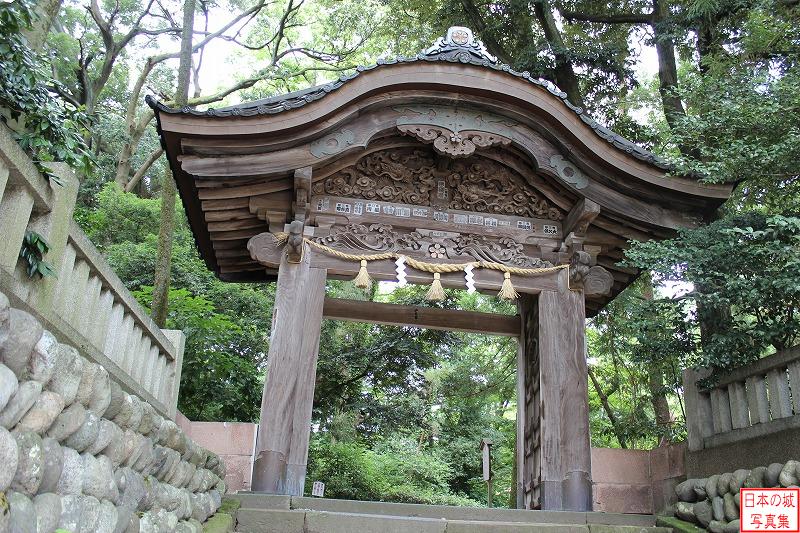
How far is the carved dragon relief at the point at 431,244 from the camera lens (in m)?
7.06

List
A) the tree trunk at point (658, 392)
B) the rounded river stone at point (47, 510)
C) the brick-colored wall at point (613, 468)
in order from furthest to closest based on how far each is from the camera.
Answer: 1. the tree trunk at point (658, 392)
2. the brick-colored wall at point (613, 468)
3. the rounded river stone at point (47, 510)

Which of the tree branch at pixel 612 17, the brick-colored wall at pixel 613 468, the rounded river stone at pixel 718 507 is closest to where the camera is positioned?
the rounded river stone at pixel 718 507

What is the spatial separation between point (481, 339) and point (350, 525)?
1264cm

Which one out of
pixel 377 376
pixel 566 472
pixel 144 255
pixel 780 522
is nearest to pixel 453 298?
pixel 377 376

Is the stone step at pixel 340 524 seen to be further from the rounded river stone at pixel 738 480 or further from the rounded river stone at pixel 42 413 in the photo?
the rounded river stone at pixel 42 413

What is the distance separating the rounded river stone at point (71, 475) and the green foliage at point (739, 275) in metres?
4.66

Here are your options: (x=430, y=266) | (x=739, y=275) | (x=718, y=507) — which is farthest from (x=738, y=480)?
(x=430, y=266)

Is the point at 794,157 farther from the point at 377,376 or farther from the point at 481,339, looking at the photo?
the point at 481,339

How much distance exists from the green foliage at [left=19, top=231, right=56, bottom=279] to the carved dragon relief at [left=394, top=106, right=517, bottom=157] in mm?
4181

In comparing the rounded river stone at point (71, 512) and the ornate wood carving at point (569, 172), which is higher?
A: the ornate wood carving at point (569, 172)

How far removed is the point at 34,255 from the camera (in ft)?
10.6

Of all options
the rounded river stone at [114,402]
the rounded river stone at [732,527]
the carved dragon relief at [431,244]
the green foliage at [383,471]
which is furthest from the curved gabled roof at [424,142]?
the green foliage at [383,471]

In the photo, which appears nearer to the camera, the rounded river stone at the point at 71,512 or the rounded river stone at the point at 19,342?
the rounded river stone at the point at 19,342

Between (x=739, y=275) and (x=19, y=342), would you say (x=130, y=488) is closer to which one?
(x=19, y=342)
